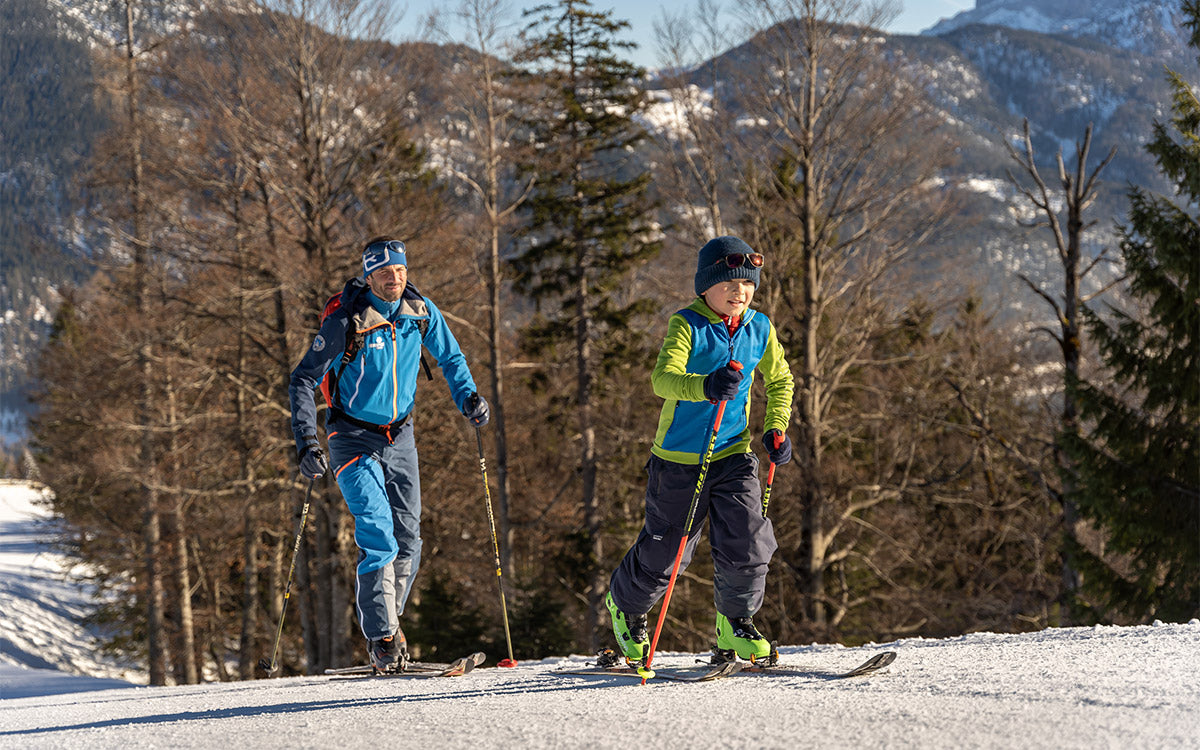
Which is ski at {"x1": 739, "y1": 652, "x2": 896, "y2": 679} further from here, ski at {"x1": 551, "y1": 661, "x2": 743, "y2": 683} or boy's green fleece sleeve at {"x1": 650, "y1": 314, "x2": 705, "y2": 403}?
boy's green fleece sleeve at {"x1": 650, "y1": 314, "x2": 705, "y2": 403}

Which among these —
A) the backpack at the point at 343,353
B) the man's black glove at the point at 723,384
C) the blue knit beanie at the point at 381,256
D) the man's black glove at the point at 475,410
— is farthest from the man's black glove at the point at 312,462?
the man's black glove at the point at 723,384

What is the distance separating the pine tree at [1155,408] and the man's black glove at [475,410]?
11413 millimetres

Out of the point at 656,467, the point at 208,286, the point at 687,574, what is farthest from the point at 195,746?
the point at 687,574

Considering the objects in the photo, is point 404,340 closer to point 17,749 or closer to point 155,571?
point 17,749

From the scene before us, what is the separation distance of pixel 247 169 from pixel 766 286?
9010mm

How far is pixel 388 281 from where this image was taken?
5.39 m

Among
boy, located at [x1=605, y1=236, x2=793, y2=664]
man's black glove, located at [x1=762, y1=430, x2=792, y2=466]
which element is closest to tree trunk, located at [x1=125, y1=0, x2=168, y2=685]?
boy, located at [x1=605, y1=236, x2=793, y2=664]

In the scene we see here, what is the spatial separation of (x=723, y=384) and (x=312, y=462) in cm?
240

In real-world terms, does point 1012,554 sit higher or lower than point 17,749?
lower

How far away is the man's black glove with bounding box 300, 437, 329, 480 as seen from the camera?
16.3 ft

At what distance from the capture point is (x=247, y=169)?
13266mm

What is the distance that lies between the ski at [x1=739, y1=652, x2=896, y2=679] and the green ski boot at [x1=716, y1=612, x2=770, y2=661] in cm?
6

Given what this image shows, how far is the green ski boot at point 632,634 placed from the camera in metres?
4.72

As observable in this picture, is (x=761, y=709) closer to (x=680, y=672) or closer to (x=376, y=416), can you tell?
(x=680, y=672)
